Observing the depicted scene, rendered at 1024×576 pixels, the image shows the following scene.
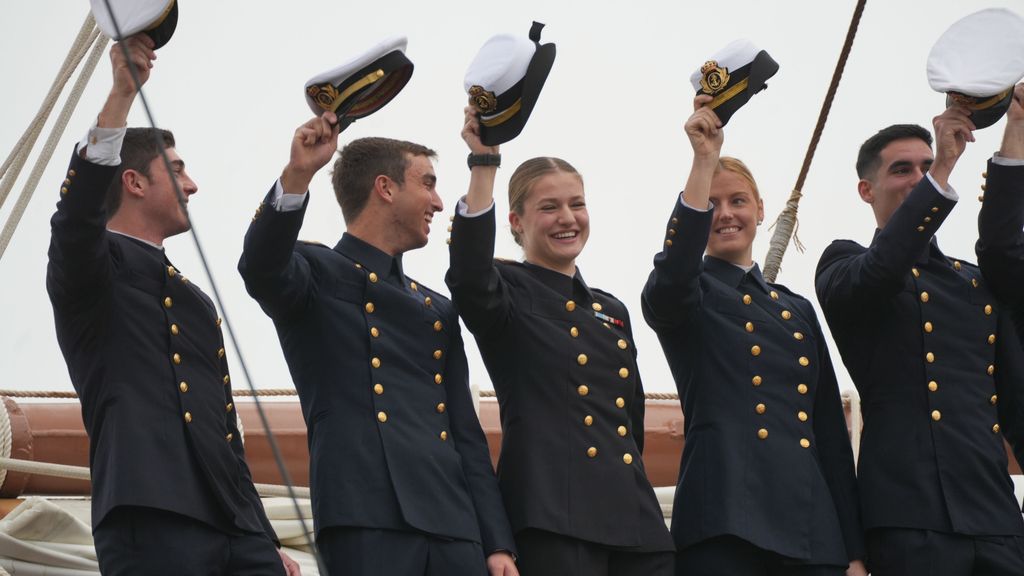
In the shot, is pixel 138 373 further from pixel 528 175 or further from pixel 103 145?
pixel 528 175

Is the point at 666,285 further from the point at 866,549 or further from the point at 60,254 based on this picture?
the point at 60,254

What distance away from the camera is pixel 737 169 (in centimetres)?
401

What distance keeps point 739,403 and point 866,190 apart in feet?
2.51

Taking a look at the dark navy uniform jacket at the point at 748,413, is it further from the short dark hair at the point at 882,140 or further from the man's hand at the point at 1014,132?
the man's hand at the point at 1014,132

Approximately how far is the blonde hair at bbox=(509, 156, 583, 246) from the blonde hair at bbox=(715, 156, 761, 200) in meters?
0.36

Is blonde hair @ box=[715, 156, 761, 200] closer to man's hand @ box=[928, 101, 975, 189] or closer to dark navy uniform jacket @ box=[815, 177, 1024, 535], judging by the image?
dark navy uniform jacket @ box=[815, 177, 1024, 535]

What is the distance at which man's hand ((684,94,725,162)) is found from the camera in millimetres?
3641

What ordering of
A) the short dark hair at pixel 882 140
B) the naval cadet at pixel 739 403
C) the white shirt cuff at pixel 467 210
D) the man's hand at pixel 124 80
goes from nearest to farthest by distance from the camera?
the man's hand at pixel 124 80 → the white shirt cuff at pixel 467 210 → the naval cadet at pixel 739 403 → the short dark hair at pixel 882 140

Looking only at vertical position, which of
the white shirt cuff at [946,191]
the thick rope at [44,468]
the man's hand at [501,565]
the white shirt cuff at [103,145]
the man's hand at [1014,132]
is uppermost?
the man's hand at [1014,132]

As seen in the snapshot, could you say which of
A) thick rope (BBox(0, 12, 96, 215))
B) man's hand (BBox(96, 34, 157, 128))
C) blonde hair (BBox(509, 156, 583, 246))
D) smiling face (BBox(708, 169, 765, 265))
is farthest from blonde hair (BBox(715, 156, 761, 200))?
thick rope (BBox(0, 12, 96, 215))

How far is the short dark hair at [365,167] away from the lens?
12.6 ft

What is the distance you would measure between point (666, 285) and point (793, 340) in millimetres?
380

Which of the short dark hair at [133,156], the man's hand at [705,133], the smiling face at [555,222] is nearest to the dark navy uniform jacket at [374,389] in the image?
the smiling face at [555,222]

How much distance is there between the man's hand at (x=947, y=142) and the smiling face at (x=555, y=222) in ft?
2.70
